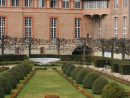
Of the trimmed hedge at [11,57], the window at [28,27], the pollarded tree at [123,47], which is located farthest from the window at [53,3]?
the pollarded tree at [123,47]

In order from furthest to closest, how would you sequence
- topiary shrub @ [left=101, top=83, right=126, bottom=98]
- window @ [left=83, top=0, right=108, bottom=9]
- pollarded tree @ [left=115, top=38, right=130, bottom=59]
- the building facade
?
window @ [left=83, top=0, right=108, bottom=9] → the building facade → pollarded tree @ [left=115, top=38, right=130, bottom=59] → topiary shrub @ [left=101, top=83, right=126, bottom=98]

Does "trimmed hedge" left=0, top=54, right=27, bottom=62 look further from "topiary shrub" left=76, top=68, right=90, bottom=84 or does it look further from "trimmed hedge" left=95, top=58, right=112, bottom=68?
"topiary shrub" left=76, top=68, right=90, bottom=84

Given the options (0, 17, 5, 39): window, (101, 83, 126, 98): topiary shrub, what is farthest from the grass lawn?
(0, 17, 5, 39): window

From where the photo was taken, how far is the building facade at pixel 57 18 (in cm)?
6431

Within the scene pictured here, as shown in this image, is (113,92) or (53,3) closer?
(113,92)

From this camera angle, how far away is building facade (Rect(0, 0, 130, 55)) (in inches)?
2532

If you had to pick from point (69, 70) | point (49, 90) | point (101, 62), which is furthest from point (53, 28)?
point (49, 90)

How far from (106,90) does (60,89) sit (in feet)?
25.3

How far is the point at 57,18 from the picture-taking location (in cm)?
6600

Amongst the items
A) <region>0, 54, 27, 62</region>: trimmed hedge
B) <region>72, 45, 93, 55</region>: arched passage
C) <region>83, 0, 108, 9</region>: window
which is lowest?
<region>0, 54, 27, 62</region>: trimmed hedge

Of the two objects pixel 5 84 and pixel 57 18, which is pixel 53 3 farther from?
pixel 5 84

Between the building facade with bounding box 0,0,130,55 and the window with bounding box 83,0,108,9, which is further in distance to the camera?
the window with bounding box 83,0,108,9

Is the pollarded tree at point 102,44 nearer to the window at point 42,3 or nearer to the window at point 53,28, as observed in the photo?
the window at point 53,28

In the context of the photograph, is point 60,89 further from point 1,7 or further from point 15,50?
point 1,7
